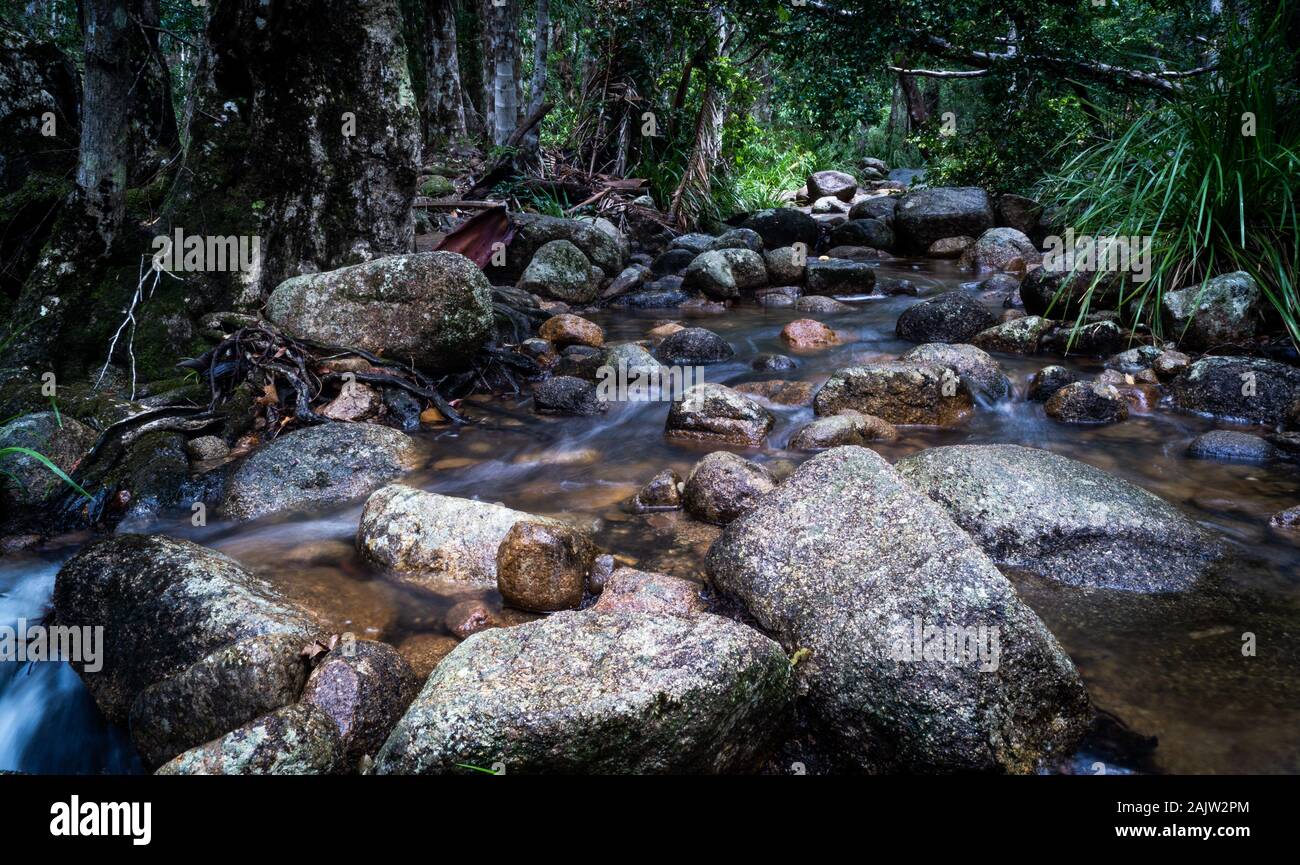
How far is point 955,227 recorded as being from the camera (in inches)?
514

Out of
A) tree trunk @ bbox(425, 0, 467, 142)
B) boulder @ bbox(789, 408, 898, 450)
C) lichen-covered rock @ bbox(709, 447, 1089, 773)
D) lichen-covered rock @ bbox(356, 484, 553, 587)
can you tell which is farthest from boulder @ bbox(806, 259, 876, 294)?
tree trunk @ bbox(425, 0, 467, 142)

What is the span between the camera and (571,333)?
789 cm

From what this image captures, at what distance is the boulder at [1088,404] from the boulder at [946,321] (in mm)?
1877

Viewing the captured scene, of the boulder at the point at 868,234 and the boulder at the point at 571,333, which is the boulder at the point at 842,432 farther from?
the boulder at the point at 868,234

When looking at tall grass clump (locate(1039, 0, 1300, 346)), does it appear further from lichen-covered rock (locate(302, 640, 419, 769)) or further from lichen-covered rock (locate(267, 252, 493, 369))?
lichen-covered rock (locate(302, 640, 419, 769))

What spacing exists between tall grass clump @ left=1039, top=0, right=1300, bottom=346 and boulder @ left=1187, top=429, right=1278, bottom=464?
4.76 feet

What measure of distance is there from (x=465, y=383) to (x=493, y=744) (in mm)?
4726

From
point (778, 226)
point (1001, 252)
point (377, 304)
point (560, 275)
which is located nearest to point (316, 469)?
point (377, 304)

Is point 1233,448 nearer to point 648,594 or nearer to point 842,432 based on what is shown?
point 842,432

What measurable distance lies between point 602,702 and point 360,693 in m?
1.00
